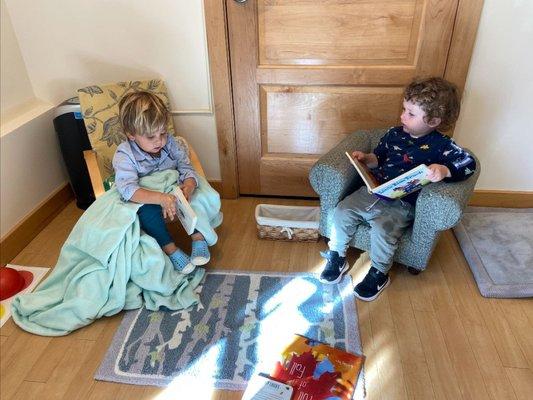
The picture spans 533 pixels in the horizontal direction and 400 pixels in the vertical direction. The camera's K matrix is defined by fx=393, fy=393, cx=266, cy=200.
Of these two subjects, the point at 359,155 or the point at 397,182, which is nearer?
the point at 397,182

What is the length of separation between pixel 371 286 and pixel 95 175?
4.21 ft

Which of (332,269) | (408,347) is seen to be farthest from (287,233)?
(408,347)

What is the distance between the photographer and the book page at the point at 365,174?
153 cm

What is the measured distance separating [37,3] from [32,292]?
1401mm

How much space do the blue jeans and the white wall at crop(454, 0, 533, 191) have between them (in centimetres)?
153

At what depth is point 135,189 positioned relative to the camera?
1570 mm

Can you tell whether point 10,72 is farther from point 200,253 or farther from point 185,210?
point 200,253

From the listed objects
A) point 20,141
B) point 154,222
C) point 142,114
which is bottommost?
point 154,222

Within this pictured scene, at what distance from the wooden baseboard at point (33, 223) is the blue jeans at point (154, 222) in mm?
756

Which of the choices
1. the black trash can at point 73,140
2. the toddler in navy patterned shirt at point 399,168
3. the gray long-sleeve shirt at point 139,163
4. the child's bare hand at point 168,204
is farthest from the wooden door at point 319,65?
the black trash can at point 73,140

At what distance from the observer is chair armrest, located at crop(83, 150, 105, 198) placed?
→ 1.72 meters

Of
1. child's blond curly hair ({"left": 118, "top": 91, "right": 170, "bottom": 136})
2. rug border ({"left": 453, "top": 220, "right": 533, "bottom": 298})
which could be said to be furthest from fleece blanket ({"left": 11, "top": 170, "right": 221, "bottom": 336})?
rug border ({"left": 453, "top": 220, "right": 533, "bottom": 298})

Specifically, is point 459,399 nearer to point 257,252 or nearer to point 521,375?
point 521,375

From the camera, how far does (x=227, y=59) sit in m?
1.94
